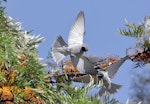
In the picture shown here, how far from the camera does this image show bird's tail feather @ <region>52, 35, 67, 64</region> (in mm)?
3684

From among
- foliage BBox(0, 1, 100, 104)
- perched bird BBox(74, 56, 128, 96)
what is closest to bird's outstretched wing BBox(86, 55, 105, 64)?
perched bird BBox(74, 56, 128, 96)

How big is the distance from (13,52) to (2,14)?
58 centimetres

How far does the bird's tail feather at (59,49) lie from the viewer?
3684 mm

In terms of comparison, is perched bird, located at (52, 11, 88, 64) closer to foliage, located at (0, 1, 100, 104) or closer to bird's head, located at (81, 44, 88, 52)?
bird's head, located at (81, 44, 88, 52)

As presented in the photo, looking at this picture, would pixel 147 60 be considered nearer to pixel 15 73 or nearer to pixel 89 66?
pixel 89 66

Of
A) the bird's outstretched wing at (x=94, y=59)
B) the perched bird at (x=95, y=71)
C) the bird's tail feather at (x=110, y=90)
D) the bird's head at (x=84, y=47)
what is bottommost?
the bird's tail feather at (x=110, y=90)

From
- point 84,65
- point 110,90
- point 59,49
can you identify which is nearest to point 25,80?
point 59,49

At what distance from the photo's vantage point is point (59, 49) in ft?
12.1

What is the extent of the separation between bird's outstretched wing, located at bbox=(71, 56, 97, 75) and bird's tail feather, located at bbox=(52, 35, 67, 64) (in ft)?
0.35

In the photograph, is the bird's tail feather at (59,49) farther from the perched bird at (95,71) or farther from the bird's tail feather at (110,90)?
the bird's tail feather at (110,90)

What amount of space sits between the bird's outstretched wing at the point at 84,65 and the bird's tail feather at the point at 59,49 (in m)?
0.11

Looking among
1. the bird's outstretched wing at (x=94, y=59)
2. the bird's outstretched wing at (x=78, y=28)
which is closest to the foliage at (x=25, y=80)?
the bird's outstretched wing at (x=94, y=59)

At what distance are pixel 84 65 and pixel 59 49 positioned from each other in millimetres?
224

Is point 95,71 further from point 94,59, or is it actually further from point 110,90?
point 110,90
